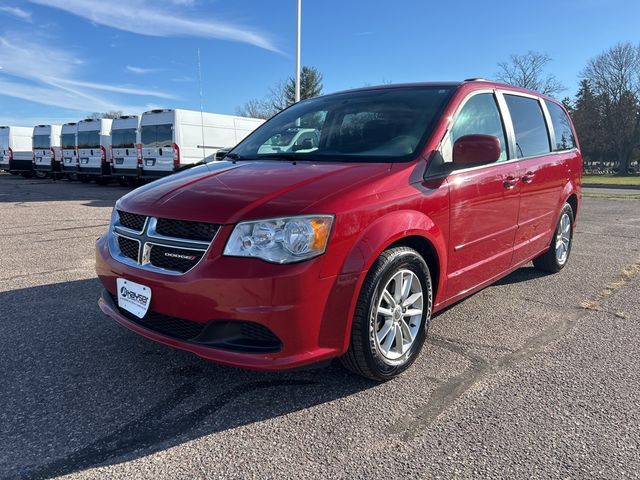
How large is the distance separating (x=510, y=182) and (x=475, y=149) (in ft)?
3.09

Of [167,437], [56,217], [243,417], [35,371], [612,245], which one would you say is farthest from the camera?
[56,217]

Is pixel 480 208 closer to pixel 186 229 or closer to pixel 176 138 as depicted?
pixel 186 229

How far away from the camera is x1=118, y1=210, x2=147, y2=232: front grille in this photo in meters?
2.81

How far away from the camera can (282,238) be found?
2402 mm

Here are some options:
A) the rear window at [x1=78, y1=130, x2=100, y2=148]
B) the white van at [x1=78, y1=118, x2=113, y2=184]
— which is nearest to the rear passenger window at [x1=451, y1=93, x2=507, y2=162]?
the white van at [x1=78, y1=118, x2=113, y2=184]

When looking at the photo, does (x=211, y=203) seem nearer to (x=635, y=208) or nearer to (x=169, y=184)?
(x=169, y=184)

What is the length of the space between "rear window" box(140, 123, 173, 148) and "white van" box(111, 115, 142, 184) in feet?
1.30

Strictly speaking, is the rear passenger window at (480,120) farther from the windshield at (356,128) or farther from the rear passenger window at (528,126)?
the rear passenger window at (528,126)

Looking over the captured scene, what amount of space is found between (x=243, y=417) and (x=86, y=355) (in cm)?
132

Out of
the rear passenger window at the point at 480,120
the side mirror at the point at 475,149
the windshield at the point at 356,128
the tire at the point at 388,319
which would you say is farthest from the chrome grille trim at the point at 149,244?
the rear passenger window at the point at 480,120

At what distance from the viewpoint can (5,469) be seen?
2.06 meters

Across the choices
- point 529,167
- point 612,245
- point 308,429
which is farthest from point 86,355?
point 612,245

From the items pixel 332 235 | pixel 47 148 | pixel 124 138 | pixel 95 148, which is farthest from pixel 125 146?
pixel 332 235

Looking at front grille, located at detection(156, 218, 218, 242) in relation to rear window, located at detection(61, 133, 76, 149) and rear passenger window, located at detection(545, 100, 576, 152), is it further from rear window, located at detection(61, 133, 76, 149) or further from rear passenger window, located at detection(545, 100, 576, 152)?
rear window, located at detection(61, 133, 76, 149)
